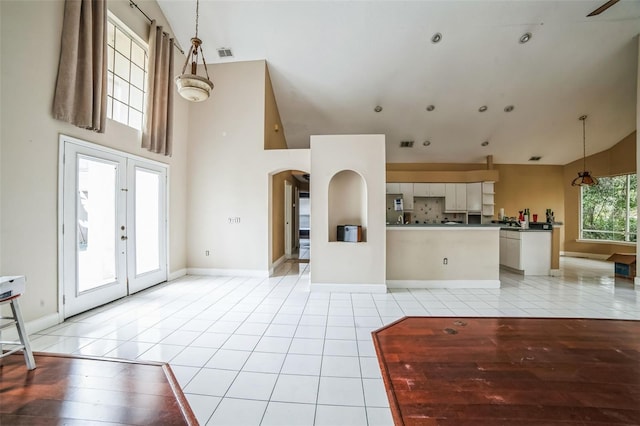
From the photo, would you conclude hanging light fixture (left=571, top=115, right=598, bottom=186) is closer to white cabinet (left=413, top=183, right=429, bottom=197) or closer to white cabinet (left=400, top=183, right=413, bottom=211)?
white cabinet (left=413, top=183, right=429, bottom=197)

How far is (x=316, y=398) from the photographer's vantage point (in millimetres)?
1878

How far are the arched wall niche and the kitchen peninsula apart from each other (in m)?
0.70

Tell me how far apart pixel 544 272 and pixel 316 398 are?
6214 millimetres

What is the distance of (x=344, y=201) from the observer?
199 inches

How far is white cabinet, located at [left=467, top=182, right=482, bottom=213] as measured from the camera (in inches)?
322

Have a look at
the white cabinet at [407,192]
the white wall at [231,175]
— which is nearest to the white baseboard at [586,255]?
the white cabinet at [407,192]

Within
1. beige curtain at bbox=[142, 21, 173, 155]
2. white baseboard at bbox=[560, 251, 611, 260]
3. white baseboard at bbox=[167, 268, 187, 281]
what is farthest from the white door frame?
white baseboard at bbox=[560, 251, 611, 260]

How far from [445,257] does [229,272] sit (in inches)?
168

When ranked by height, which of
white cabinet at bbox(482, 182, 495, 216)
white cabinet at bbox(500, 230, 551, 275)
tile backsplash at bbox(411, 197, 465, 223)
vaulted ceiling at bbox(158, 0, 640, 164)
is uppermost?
vaulted ceiling at bbox(158, 0, 640, 164)

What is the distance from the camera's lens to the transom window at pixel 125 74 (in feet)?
13.2

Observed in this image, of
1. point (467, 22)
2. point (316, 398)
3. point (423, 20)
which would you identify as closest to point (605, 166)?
point (467, 22)

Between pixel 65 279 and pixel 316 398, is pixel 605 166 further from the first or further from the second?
pixel 65 279

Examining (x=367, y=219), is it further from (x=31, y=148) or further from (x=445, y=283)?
(x=31, y=148)

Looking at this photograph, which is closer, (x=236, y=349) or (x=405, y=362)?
(x=405, y=362)
